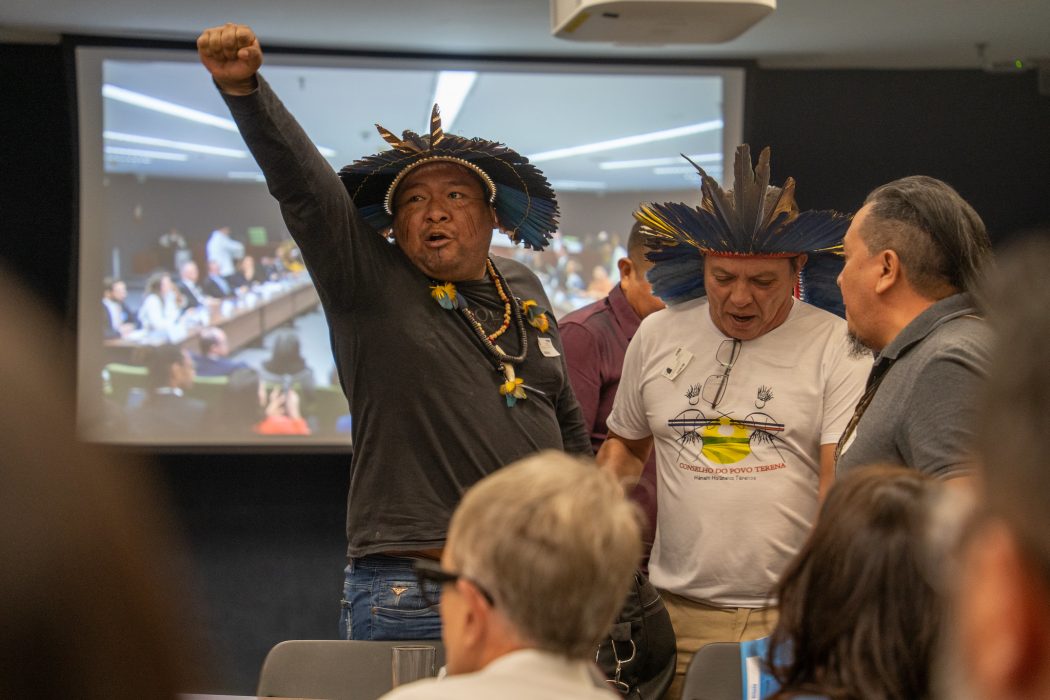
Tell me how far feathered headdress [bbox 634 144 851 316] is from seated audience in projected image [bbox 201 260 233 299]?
119 inches

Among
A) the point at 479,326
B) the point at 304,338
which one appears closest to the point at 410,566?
the point at 479,326

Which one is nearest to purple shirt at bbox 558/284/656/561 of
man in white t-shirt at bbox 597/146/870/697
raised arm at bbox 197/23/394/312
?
man in white t-shirt at bbox 597/146/870/697

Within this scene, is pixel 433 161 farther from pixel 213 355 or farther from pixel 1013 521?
pixel 213 355

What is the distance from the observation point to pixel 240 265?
17.8 ft

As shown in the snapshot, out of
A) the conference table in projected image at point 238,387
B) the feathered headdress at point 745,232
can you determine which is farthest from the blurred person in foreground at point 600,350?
the conference table in projected image at point 238,387

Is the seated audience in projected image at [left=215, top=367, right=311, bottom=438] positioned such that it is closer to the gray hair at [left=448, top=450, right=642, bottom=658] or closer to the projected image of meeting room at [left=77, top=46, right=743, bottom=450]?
the projected image of meeting room at [left=77, top=46, right=743, bottom=450]

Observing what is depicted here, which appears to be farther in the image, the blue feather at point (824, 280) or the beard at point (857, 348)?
the blue feather at point (824, 280)

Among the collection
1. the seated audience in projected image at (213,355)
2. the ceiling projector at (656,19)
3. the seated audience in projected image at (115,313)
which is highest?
the ceiling projector at (656,19)

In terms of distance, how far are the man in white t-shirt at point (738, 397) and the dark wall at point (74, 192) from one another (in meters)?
3.03

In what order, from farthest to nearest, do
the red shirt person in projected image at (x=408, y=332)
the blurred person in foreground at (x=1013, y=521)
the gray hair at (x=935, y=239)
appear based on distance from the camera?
1. the red shirt person in projected image at (x=408, y=332)
2. the gray hair at (x=935, y=239)
3. the blurred person in foreground at (x=1013, y=521)

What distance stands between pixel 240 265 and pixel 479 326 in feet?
10.4

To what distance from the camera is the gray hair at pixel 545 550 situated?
3.75ft

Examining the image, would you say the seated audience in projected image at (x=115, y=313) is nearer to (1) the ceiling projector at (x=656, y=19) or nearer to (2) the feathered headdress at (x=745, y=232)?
(1) the ceiling projector at (x=656, y=19)

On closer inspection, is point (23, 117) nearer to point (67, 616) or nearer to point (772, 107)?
point (772, 107)
